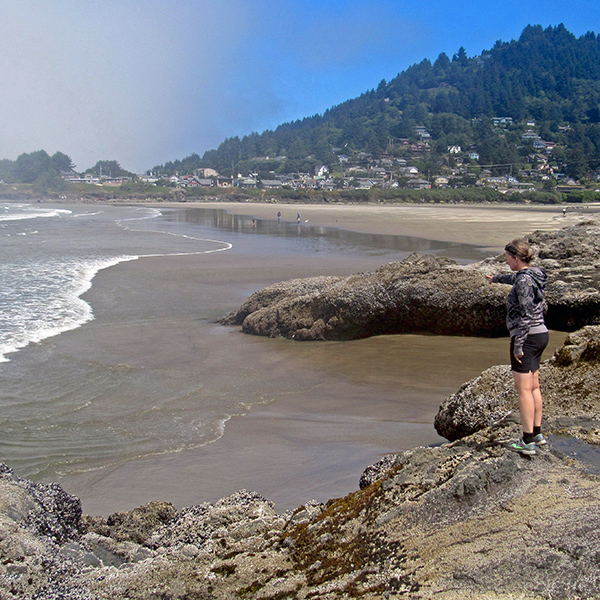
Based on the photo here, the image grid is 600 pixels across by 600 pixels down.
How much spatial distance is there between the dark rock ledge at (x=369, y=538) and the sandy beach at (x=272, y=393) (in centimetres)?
114

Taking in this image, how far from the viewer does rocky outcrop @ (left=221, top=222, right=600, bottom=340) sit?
8.20 m

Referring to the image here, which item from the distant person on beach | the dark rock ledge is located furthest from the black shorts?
the dark rock ledge

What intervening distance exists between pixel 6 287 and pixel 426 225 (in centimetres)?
3070

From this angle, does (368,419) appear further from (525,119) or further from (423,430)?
(525,119)

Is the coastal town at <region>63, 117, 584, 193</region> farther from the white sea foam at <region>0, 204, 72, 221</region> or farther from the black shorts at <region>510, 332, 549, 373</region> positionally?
the black shorts at <region>510, 332, 549, 373</region>

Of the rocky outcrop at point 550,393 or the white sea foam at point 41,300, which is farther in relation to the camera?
the white sea foam at point 41,300

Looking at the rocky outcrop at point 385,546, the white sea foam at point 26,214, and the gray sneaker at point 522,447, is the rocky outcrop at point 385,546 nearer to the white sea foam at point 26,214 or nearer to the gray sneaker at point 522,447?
the gray sneaker at point 522,447

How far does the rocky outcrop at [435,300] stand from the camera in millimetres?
8203

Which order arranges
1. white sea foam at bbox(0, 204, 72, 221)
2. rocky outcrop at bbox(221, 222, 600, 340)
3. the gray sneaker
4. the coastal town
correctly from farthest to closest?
the coastal town → white sea foam at bbox(0, 204, 72, 221) → rocky outcrop at bbox(221, 222, 600, 340) → the gray sneaker

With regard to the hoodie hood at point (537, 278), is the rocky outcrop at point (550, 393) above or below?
below

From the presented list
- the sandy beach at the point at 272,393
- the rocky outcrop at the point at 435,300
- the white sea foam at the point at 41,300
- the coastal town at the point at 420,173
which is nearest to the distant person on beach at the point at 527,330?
the sandy beach at the point at 272,393

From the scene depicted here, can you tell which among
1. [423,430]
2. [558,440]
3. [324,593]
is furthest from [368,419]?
[324,593]

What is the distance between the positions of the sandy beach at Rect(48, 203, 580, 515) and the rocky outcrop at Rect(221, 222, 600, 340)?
29cm

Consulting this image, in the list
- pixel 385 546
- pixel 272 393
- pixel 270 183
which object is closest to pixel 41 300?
pixel 272 393
